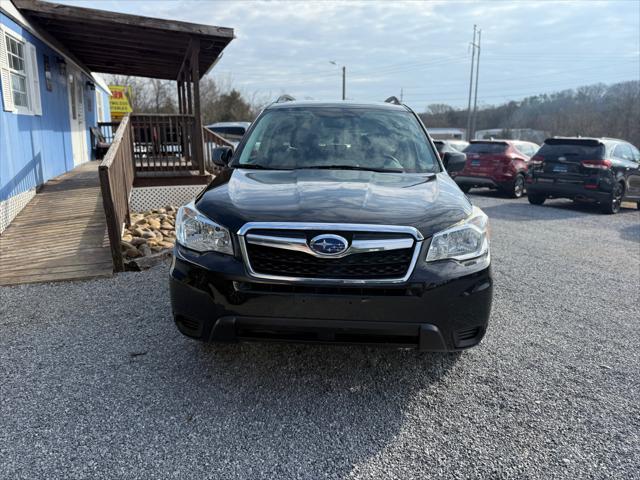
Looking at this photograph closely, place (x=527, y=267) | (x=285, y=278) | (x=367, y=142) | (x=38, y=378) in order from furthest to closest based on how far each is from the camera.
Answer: (x=527, y=267)
(x=367, y=142)
(x=38, y=378)
(x=285, y=278)

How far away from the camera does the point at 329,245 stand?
2477mm

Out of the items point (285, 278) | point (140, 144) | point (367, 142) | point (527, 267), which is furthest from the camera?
point (140, 144)

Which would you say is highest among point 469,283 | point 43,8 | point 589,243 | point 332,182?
point 43,8

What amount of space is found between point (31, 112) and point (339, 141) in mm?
7000

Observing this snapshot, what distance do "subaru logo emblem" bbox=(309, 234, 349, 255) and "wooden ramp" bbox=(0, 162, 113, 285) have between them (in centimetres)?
341

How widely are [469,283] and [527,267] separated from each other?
3.69 m

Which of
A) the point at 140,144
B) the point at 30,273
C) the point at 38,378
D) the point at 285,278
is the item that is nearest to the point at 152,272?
the point at 30,273

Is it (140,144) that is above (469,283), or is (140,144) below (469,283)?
above

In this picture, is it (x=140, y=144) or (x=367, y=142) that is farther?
(x=140, y=144)

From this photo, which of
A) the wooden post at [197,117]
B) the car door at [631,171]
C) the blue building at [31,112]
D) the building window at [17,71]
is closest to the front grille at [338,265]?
the blue building at [31,112]

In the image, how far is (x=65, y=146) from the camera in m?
11.2

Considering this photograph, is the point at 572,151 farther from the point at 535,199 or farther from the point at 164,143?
the point at 164,143

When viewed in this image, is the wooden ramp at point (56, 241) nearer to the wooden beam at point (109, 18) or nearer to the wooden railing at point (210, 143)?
the wooden beam at point (109, 18)

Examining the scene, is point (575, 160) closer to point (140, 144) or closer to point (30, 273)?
point (140, 144)
